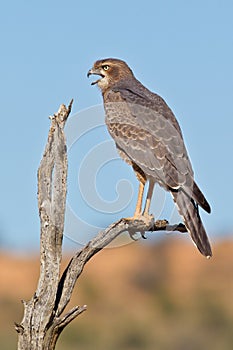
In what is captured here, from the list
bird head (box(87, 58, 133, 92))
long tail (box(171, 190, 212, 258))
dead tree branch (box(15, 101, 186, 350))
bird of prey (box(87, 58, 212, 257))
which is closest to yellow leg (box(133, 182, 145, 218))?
bird of prey (box(87, 58, 212, 257))

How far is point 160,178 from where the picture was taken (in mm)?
10398

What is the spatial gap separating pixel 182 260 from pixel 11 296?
8.57 meters

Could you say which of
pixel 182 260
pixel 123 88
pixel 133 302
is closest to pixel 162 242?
pixel 182 260

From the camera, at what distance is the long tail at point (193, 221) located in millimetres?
9672

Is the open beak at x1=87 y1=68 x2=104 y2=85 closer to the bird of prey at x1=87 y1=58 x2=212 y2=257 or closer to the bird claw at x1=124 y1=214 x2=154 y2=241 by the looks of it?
the bird of prey at x1=87 y1=58 x2=212 y2=257

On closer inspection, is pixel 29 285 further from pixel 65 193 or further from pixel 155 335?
pixel 65 193

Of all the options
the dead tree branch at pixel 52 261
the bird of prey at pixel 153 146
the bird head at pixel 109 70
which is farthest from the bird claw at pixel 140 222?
the bird head at pixel 109 70

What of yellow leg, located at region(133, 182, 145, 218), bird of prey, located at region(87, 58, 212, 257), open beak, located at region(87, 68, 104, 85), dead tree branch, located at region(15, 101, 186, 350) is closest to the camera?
dead tree branch, located at region(15, 101, 186, 350)

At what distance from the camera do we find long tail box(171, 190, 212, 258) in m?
9.67

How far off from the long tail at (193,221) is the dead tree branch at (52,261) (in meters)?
1.20

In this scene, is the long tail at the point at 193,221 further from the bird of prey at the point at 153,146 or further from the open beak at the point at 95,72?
the open beak at the point at 95,72

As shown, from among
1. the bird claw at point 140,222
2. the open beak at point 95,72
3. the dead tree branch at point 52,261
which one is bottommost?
the dead tree branch at point 52,261

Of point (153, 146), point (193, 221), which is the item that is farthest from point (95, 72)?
point (193, 221)

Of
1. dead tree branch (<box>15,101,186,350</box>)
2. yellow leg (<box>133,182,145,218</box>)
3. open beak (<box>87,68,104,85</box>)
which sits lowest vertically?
dead tree branch (<box>15,101,186,350</box>)
